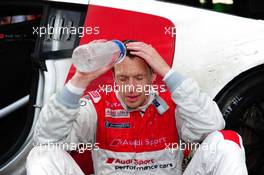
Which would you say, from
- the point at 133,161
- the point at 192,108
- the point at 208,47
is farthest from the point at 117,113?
the point at 208,47

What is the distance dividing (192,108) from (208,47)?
51 centimetres

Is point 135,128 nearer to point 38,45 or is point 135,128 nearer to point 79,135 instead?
point 79,135

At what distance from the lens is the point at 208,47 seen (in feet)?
8.96

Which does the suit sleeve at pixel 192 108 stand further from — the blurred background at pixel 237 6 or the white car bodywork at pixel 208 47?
the blurred background at pixel 237 6

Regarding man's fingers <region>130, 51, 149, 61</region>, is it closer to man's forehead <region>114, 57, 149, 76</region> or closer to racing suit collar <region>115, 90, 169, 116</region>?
man's forehead <region>114, 57, 149, 76</region>

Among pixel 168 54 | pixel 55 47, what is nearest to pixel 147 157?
pixel 168 54

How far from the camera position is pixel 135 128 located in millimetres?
2494

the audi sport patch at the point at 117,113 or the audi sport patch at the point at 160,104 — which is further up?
the audi sport patch at the point at 160,104

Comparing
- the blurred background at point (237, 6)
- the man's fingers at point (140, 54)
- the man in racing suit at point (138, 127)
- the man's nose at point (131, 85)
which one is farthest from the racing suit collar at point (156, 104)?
the blurred background at point (237, 6)

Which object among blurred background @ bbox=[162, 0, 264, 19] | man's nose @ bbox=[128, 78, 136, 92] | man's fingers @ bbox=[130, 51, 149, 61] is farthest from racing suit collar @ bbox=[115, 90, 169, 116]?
blurred background @ bbox=[162, 0, 264, 19]

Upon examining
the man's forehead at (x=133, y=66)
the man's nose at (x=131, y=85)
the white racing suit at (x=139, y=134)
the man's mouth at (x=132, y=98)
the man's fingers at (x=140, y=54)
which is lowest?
the white racing suit at (x=139, y=134)

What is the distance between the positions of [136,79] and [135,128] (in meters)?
0.23

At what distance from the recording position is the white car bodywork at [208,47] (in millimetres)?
2717

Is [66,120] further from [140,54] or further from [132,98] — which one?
[140,54]
